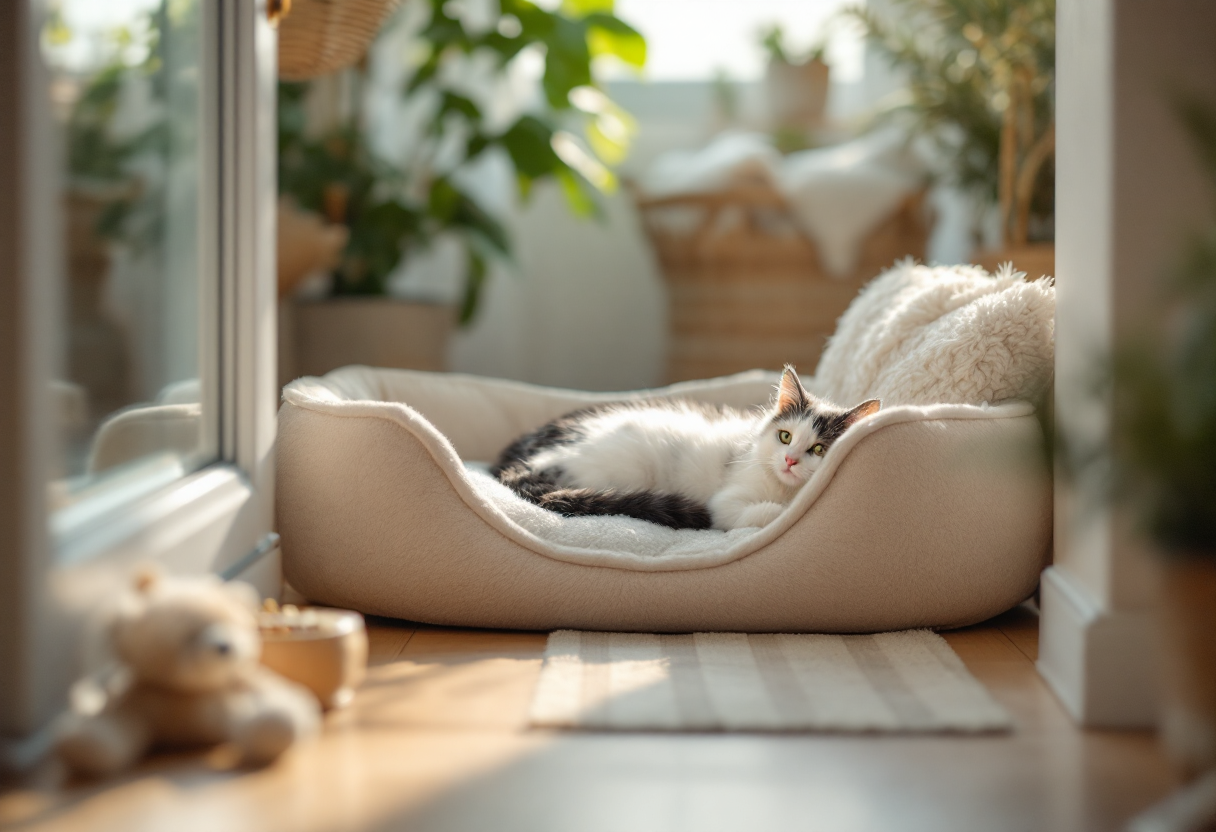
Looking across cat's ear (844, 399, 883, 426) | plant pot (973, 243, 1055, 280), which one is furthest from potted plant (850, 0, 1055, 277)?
cat's ear (844, 399, 883, 426)

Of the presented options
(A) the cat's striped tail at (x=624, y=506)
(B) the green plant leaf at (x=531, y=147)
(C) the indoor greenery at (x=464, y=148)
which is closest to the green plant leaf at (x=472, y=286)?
(C) the indoor greenery at (x=464, y=148)

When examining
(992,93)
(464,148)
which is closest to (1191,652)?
(992,93)

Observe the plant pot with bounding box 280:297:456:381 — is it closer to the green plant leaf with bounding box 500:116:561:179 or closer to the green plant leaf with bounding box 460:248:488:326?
the green plant leaf with bounding box 460:248:488:326

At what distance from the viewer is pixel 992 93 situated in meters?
3.14

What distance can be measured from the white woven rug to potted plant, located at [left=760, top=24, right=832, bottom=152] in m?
2.88

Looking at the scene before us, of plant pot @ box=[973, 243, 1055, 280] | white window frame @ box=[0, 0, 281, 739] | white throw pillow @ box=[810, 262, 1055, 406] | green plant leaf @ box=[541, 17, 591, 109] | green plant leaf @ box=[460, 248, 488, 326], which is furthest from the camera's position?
green plant leaf @ box=[460, 248, 488, 326]

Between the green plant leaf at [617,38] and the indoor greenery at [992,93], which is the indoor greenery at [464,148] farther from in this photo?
the indoor greenery at [992,93]

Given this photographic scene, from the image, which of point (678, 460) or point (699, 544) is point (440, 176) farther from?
point (699, 544)

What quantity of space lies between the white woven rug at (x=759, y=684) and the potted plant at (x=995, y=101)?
4.95 ft

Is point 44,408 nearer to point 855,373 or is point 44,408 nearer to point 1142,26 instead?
point 1142,26

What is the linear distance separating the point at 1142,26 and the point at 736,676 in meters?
0.92

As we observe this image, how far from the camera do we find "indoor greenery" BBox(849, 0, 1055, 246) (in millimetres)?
2768

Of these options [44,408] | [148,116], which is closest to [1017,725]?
[44,408]

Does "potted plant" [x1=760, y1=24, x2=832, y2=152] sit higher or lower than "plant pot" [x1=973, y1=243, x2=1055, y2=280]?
higher
